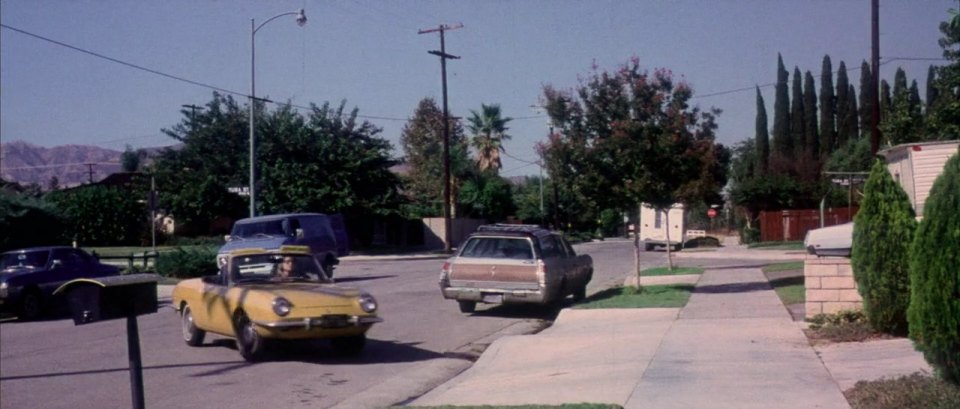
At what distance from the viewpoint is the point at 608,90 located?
19.5 meters

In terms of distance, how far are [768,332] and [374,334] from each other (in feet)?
19.0

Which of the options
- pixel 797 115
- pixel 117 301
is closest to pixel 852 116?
pixel 797 115

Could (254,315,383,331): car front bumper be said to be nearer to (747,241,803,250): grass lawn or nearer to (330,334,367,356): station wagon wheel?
(330,334,367,356): station wagon wheel

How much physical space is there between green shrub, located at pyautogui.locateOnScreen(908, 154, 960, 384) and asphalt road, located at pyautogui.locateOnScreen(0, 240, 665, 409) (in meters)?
5.55

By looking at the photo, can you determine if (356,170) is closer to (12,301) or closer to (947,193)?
(12,301)

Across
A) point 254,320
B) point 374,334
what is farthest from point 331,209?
point 254,320

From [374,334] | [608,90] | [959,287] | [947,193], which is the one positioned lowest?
[374,334]

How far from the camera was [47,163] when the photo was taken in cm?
2734

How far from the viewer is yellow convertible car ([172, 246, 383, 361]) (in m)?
11.8

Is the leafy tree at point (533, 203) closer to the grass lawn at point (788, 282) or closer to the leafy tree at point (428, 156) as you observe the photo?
the leafy tree at point (428, 156)

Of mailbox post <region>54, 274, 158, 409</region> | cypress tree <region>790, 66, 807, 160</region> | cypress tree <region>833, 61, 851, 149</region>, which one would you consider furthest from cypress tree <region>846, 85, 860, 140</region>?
mailbox post <region>54, 274, 158, 409</region>

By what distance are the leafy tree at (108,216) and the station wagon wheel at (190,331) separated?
30724 millimetres

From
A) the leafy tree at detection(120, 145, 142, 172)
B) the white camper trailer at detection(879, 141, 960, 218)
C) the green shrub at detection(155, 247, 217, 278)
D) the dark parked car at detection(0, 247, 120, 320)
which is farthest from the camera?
the leafy tree at detection(120, 145, 142, 172)

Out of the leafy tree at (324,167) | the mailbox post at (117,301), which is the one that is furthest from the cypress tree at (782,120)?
the mailbox post at (117,301)
